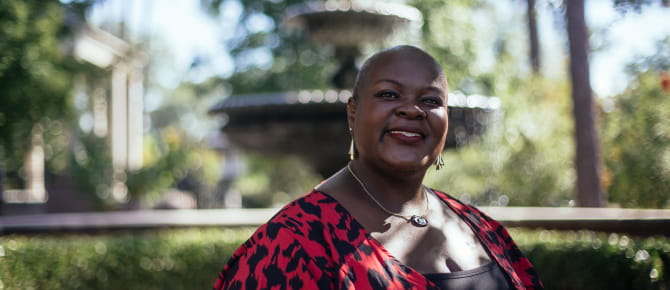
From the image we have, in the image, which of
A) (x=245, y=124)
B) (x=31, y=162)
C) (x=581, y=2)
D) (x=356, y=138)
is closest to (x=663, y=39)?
(x=581, y=2)

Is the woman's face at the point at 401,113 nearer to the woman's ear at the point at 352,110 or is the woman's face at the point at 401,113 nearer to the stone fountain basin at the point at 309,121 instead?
the woman's ear at the point at 352,110

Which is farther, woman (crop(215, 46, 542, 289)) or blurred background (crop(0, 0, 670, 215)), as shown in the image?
blurred background (crop(0, 0, 670, 215))

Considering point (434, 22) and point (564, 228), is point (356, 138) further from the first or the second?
point (434, 22)

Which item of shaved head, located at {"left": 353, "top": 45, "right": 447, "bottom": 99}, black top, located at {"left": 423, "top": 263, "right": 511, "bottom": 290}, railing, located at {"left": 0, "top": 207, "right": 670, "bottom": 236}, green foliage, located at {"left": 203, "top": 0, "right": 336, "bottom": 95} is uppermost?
green foliage, located at {"left": 203, "top": 0, "right": 336, "bottom": 95}

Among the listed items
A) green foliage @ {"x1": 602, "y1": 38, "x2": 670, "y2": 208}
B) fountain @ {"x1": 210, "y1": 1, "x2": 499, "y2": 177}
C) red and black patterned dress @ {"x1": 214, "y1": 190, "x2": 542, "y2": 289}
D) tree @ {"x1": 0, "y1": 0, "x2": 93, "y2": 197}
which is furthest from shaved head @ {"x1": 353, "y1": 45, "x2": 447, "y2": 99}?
tree @ {"x1": 0, "y1": 0, "x2": 93, "y2": 197}

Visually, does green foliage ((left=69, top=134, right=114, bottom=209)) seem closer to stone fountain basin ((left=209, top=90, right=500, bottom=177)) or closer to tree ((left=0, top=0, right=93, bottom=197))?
tree ((left=0, top=0, right=93, bottom=197))

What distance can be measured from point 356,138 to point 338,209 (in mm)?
294

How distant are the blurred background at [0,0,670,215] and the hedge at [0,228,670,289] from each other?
2139 millimetres

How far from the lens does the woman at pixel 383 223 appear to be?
6.33ft

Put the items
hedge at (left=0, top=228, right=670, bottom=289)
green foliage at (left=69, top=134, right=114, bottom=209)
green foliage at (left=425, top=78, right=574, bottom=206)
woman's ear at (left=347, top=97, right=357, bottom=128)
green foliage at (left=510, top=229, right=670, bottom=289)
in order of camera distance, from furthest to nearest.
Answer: green foliage at (left=69, top=134, right=114, bottom=209), green foliage at (left=425, top=78, right=574, bottom=206), hedge at (left=0, top=228, right=670, bottom=289), green foliage at (left=510, top=229, right=670, bottom=289), woman's ear at (left=347, top=97, right=357, bottom=128)

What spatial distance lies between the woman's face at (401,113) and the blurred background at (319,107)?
14.5 feet

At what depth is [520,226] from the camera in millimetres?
6891

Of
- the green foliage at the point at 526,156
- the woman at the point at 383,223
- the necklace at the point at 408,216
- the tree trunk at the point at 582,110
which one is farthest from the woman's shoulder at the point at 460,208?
Result: the green foliage at the point at 526,156

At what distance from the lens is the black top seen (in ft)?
6.77
